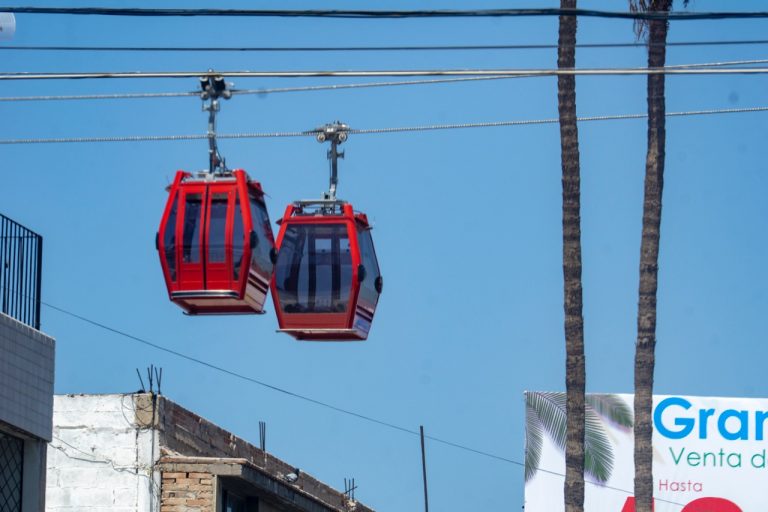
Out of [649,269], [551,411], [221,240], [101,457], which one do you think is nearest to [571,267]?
[649,269]

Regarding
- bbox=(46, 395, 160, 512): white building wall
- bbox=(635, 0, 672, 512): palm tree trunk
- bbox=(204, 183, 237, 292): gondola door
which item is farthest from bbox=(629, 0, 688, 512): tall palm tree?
bbox=(204, 183, 237, 292): gondola door

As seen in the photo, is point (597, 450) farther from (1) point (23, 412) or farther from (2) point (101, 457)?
(1) point (23, 412)

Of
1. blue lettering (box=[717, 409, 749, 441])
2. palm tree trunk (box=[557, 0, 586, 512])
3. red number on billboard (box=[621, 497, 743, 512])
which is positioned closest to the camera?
palm tree trunk (box=[557, 0, 586, 512])

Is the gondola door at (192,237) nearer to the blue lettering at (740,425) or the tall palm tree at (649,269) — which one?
the tall palm tree at (649,269)

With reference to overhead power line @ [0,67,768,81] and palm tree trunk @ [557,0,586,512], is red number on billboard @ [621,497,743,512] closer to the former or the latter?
palm tree trunk @ [557,0,586,512]

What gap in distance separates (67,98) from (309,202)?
3.19 m

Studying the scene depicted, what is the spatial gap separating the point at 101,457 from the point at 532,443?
19.0 metres

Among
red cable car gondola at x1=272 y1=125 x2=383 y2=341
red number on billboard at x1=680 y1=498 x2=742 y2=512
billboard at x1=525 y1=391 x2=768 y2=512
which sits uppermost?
red cable car gondola at x1=272 y1=125 x2=383 y2=341

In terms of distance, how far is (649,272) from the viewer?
1368 inches

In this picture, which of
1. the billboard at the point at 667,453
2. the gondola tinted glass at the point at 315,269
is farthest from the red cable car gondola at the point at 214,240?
the billboard at the point at 667,453

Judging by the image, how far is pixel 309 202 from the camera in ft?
74.1

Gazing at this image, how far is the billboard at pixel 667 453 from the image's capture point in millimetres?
47469

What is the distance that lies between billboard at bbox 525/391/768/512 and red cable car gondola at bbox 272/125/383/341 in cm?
2548

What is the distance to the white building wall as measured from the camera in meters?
31.3
